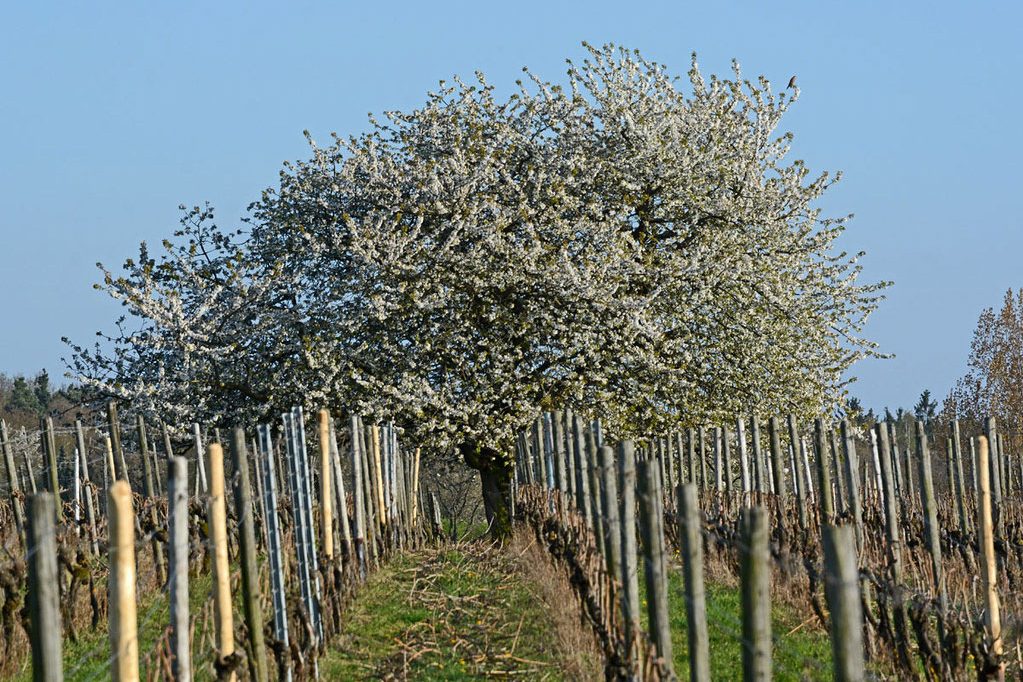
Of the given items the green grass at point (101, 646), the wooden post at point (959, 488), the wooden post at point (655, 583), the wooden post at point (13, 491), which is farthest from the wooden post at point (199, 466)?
→ the wooden post at point (655, 583)

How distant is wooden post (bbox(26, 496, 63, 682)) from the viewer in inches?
209

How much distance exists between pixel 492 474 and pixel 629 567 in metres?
18.3

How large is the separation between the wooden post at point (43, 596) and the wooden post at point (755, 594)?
8.35 ft

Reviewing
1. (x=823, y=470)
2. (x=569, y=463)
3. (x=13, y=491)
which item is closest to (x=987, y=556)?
(x=823, y=470)

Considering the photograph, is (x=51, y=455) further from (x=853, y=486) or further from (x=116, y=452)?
(x=853, y=486)

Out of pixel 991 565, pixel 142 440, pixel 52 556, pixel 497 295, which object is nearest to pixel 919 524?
pixel 991 565

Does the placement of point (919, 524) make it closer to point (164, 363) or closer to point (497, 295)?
point (497, 295)

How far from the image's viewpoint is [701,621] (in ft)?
19.7

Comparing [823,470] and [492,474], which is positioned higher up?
[823,470]

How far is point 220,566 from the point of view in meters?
7.65

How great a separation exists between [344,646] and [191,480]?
9.27 meters

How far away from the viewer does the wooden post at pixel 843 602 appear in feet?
14.3

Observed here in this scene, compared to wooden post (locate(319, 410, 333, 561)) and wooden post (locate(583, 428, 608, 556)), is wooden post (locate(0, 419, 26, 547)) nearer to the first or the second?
wooden post (locate(319, 410, 333, 561))

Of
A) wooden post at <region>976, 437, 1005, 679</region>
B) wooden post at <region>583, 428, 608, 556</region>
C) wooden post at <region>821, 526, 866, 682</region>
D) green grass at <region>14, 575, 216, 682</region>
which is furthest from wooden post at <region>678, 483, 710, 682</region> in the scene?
wooden post at <region>976, 437, 1005, 679</region>
